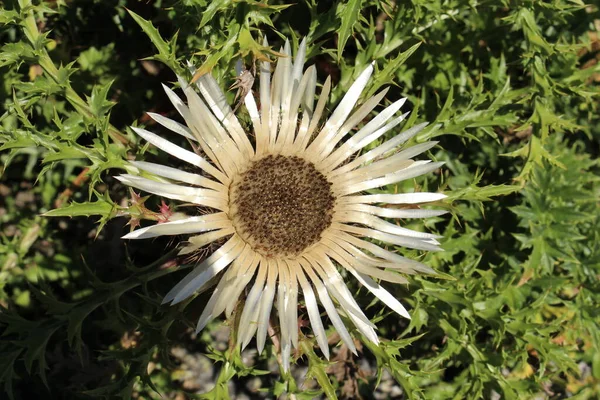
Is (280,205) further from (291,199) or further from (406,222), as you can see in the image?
(406,222)

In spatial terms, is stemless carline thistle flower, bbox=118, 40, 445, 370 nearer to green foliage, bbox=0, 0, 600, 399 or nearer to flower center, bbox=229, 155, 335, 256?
flower center, bbox=229, 155, 335, 256

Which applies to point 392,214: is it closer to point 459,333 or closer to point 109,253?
point 459,333

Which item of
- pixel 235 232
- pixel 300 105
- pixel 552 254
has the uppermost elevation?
pixel 300 105

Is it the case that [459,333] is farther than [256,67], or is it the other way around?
[459,333]

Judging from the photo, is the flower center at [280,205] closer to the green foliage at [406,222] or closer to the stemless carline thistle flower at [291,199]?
the stemless carline thistle flower at [291,199]

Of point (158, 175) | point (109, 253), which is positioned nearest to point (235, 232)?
point (158, 175)

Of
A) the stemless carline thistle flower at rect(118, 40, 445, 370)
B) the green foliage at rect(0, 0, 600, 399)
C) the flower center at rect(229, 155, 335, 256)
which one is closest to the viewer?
the stemless carline thistle flower at rect(118, 40, 445, 370)

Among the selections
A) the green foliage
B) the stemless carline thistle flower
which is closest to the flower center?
the stemless carline thistle flower

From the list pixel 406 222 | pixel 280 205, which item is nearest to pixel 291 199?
pixel 280 205
